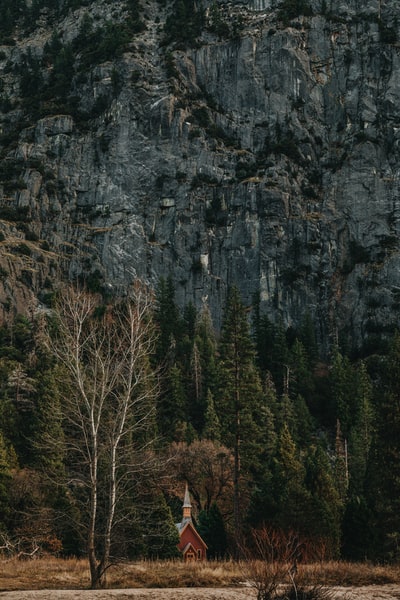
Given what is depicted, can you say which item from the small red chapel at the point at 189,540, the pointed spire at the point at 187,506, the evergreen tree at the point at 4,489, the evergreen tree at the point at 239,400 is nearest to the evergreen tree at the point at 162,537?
the evergreen tree at the point at 239,400

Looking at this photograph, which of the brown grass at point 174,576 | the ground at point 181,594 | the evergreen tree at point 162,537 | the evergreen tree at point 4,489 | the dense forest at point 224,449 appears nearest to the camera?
the ground at point 181,594

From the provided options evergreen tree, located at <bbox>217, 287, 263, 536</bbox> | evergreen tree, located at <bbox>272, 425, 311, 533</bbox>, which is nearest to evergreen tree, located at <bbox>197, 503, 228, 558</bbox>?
evergreen tree, located at <bbox>217, 287, 263, 536</bbox>

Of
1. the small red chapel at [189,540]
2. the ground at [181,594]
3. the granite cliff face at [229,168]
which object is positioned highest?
the granite cliff face at [229,168]

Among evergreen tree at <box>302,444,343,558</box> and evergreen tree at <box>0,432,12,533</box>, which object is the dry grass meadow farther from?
evergreen tree at <box>0,432,12,533</box>

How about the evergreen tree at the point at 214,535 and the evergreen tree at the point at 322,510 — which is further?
the evergreen tree at the point at 214,535

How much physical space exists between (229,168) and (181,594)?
114935 millimetres

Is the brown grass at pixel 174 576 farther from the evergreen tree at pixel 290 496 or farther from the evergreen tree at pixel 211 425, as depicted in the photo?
the evergreen tree at pixel 211 425

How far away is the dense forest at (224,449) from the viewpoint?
3988 centimetres

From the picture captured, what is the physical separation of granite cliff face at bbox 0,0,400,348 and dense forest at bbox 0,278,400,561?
18.9 meters

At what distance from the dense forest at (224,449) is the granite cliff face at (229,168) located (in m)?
18.9

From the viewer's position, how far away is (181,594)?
2117 centimetres

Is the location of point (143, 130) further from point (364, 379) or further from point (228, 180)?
point (364, 379)

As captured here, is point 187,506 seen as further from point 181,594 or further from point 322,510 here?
point 181,594

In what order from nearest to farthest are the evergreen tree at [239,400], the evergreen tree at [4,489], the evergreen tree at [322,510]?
the evergreen tree at [322,510] < the evergreen tree at [4,489] < the evergreen tree at [239,400]
